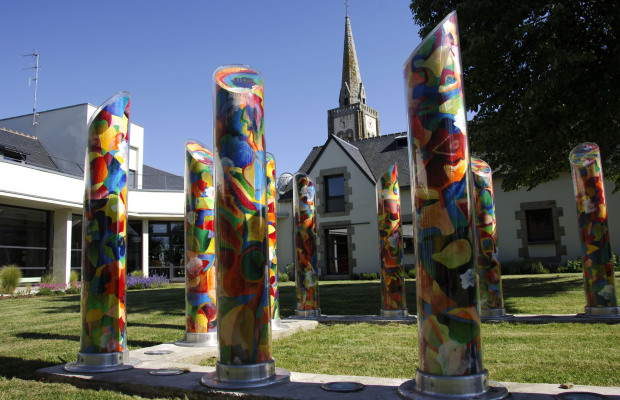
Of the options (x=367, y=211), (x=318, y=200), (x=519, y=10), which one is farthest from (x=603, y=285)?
(x=318, y=200)

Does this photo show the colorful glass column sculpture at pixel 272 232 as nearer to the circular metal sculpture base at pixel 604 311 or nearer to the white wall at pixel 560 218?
the circular metal sculpture base at pixel 604 311

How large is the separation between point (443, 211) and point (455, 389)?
1.25 metres

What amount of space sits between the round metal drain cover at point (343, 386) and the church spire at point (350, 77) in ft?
239

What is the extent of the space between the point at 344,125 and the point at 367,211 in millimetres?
49270

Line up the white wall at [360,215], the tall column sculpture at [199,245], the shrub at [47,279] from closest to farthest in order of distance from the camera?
the tall column sculpture at [199,245] → the shrub at [47,279] → the white wall at [360,215]

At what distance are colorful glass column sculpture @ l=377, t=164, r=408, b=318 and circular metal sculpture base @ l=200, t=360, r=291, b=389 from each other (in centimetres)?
467

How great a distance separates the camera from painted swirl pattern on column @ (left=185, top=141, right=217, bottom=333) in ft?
22.0

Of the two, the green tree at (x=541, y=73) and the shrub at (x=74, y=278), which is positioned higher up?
the green tree at (x=541, y=73)

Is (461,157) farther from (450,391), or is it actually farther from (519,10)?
(519,10)

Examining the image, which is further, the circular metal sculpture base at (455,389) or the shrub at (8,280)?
the shrub at (8,280)

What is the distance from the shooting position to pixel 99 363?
15.8ft

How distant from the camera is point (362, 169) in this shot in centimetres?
2386

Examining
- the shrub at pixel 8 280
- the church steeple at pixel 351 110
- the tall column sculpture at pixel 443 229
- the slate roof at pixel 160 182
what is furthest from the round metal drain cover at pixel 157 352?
the church steeple at pixel 351 110

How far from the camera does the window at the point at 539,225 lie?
20.7 m
